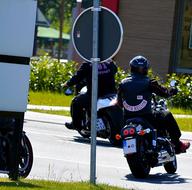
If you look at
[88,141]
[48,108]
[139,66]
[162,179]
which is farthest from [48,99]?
[162,179]

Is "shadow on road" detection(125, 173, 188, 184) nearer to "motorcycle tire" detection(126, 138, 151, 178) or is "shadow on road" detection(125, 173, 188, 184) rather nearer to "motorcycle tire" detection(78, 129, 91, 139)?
"motorcycle tire" detection(126, 138, 151, 178)

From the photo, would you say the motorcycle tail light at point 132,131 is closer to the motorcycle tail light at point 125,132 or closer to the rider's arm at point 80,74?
the motorcycle tail light at point 125,132

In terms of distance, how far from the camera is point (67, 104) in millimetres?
24938

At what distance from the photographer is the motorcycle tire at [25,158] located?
11609mm

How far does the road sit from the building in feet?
35.7

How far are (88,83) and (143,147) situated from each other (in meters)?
4.40

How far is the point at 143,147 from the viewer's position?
12.6 metres

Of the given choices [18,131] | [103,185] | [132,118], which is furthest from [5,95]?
[132,118]

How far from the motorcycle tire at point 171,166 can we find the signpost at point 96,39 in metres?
2.65

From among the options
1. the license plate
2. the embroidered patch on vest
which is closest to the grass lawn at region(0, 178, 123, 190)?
the license plate

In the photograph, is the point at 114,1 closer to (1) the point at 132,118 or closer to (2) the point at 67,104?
(2) the point at 67,104

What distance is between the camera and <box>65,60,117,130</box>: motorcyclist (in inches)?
659

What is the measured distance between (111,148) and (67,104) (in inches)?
343

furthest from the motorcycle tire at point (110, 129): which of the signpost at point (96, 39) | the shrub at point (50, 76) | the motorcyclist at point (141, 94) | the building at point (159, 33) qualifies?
the building at point (159, 33)
